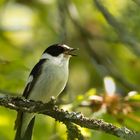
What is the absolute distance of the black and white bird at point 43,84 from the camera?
17.1ft

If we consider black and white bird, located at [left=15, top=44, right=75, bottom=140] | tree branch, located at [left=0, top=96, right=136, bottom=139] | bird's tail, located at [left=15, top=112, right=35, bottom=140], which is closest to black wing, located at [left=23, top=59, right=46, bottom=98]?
black and white bird, located at [left=15, top=44, right=75, bottom=140]

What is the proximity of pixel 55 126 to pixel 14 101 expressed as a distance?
1440 millimetres

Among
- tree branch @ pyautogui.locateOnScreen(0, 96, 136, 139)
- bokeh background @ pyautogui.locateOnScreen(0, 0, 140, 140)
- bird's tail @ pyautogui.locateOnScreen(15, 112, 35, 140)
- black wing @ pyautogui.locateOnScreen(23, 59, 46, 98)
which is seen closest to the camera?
tree branch @ pyautogui.locateOnScreen(0, 96, 136, 139)

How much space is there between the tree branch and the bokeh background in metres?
0.79

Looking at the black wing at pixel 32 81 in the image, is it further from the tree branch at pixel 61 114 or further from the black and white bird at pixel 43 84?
the tree branch at pixel 61 114

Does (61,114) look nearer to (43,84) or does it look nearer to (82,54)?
(43,84)

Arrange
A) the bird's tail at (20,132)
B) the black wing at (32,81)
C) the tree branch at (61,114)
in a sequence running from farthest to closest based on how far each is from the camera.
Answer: the black wing at (32,81), the bird's tail at (20,132), the tree branch at (61,114)

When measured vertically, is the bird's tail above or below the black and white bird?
below

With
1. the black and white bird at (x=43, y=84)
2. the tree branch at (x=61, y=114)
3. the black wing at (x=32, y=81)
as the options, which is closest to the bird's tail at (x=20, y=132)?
the black and white bird at (x=43, y=84)

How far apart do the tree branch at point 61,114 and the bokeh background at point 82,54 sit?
0.79 metres

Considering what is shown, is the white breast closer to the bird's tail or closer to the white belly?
the white belly

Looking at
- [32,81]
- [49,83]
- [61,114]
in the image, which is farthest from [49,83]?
[61,114]

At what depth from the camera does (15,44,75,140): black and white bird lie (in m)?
5.22

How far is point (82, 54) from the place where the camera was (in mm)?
8039
